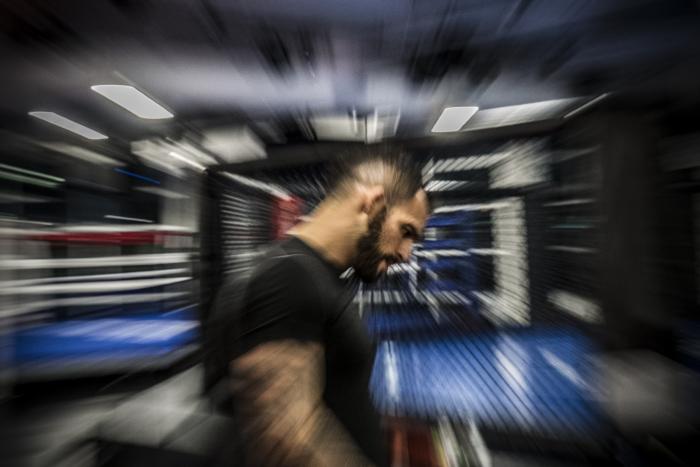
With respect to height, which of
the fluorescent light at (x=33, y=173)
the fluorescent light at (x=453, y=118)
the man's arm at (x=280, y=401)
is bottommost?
the man's arm at (x=280, y=401)

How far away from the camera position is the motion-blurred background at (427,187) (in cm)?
54

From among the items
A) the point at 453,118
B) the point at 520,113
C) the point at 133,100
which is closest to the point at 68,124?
the point at 133,100

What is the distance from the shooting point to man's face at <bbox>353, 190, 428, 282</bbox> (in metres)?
0.66

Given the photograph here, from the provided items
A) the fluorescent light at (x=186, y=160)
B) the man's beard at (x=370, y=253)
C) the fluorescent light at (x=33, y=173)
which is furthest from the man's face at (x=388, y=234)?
the fluorescent light at (x=33, y=173)

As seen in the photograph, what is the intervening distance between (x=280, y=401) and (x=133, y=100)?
2.28 ft

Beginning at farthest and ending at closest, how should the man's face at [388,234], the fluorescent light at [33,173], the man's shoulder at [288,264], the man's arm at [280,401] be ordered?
the fluorescent light at [33,173]
the man's face at [388,234]
the man's shoulder at [288,264]
the man's arm at [280,401]

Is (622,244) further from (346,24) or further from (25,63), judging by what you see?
(25,63)

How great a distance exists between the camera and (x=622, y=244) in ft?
2.33

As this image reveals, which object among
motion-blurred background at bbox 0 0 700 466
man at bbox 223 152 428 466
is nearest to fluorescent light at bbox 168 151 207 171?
motion-blurred background at bbox 0 0 700 466

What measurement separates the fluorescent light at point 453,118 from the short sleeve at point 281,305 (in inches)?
18.5

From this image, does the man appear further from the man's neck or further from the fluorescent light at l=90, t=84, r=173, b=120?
the fluorescent light at l=90, t=84, r=173, b=120

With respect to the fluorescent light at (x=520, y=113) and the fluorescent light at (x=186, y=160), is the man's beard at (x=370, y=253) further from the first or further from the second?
the fluorescent light at (x=186, y=160)

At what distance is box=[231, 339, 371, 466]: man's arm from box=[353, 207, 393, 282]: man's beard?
0.24 m

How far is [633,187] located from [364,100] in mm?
669
